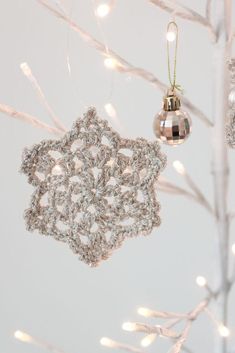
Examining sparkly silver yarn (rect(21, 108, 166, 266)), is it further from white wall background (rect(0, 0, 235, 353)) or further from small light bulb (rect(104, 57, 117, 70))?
white wall background (rect(0, 0, 235, 353))

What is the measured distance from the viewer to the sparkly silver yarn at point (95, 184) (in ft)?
2.98

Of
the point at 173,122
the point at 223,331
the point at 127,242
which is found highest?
the point at 127,242

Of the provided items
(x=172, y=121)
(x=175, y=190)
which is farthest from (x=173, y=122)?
(x=175, y=190)

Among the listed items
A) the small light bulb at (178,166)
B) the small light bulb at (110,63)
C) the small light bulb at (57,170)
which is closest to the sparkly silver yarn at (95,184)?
the small light bulb at (57,170)

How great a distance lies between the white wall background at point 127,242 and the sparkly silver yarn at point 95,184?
0.78m

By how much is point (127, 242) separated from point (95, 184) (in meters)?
0.98

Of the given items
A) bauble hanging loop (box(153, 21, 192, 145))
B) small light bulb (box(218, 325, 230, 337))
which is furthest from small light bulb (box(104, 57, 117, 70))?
small light bulb (box(218, 325, 230, 337))

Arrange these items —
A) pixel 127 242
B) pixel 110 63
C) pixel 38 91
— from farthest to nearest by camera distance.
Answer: pixel 127 242 → pixel 38 91 → pixel 110 63

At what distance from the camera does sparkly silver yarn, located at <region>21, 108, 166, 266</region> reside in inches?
35.8

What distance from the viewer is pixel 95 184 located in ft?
3.02

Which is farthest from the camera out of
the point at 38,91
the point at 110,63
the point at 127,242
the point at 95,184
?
the point at 127,242

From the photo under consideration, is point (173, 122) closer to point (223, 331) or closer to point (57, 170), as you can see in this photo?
point (57, 170)

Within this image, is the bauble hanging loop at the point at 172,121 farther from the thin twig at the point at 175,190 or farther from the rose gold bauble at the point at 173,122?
the thin twig at the point at 175,190

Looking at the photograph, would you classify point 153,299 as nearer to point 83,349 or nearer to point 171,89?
point 83,349
